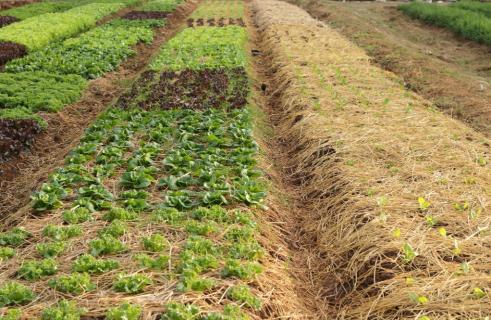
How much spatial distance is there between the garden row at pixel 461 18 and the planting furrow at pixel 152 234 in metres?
15.3

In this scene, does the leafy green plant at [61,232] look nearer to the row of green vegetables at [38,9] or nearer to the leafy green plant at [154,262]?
Answer: the leafy green plant at [154,262]

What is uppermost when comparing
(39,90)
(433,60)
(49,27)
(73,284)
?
(49,27)

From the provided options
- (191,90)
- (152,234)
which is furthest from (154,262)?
(191,90)

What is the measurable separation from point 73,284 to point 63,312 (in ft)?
1.43

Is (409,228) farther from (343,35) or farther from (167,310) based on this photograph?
(343,35)

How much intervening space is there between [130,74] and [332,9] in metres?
19.3

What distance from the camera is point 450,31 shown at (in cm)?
2377

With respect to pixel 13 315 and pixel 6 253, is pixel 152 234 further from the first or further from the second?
pixel 13 315

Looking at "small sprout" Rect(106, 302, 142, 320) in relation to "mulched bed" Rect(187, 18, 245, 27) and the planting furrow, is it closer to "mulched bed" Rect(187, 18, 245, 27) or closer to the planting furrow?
the planting furrow

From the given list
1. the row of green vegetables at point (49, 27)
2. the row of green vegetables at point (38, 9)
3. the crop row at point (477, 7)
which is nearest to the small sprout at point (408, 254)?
the row of green vegetables at point (49, 27)

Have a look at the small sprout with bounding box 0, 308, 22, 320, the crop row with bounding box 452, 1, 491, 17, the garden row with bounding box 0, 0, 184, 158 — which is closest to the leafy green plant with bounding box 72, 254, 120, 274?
the small sprout with bounding box 0, 308, 22, 320

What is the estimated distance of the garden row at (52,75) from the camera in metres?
9.88

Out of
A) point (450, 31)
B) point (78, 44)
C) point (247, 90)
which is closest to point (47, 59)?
point (78, 44)

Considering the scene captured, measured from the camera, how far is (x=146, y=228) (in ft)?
20.0
